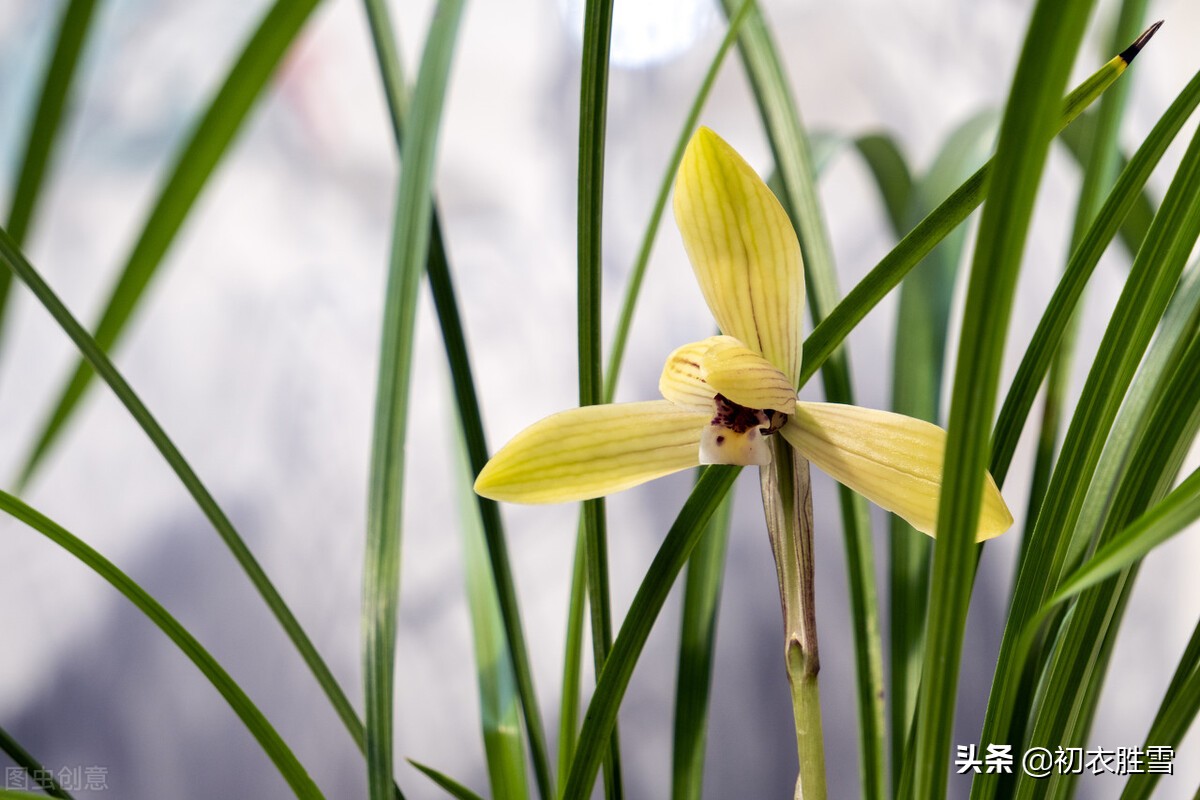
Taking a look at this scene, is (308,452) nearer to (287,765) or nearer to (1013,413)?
(287,765)

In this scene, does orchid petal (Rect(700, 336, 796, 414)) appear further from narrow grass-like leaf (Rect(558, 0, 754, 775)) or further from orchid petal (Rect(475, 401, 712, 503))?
narrow grass-like leaf (Rect(558, 0, 754, 775))

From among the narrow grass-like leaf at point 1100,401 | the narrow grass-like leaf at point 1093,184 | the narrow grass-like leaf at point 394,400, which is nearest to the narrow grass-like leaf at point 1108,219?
the narrow grass-like leaf at point 1100,401

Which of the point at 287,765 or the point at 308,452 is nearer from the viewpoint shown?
the point at 287,765

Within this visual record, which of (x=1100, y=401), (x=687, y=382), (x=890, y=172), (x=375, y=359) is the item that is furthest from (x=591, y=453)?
(x=375, y=359)

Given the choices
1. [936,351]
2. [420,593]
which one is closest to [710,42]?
[936,351]

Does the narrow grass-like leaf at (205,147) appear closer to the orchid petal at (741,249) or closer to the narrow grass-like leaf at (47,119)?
the narrow grass-like leaf at (47,119)
